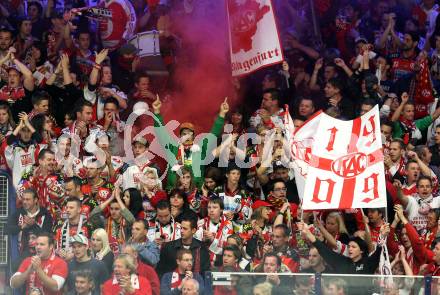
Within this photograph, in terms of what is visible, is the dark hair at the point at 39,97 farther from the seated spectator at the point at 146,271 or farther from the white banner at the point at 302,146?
the seated spectator at the point at 146,271

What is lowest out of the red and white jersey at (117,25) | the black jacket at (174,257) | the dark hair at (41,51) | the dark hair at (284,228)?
the black jacket at (174,257)

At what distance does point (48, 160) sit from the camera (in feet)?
64.3

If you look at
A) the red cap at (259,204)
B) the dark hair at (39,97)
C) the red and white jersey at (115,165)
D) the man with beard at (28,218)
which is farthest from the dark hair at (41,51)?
the red cap at (259,204)

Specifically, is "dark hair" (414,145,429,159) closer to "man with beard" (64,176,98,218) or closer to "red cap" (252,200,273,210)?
"red cap" (252,200,273,210)

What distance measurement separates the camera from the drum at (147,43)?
22.1m

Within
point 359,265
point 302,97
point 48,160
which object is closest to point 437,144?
point 302,97

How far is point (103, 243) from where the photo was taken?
59.9 ft

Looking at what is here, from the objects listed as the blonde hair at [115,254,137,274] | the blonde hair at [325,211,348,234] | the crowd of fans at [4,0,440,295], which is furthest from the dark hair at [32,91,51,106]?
the blonde hair at [325,211,348,234]

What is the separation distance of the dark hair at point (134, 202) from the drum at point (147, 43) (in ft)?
10.6

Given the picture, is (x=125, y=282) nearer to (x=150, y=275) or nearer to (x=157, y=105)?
(x=150, y=275)

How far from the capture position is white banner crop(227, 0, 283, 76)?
21.1m

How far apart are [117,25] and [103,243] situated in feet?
15.6

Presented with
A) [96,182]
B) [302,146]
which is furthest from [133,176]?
[302,146]

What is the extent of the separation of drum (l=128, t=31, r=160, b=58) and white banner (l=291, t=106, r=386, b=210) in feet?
11.0
